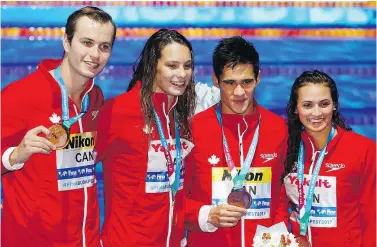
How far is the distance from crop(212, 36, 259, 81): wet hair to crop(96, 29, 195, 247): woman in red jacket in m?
0.19

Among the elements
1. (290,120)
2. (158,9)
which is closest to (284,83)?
(158,9)

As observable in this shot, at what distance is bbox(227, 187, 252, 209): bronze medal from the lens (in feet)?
12.0

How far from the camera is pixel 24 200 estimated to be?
3465mm

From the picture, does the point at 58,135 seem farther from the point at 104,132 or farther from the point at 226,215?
the point at 226,215

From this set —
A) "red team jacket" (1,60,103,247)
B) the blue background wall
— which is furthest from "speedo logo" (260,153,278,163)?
the blue background wall

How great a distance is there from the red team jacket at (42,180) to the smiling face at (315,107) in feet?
3.79

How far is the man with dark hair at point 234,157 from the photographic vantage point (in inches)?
148

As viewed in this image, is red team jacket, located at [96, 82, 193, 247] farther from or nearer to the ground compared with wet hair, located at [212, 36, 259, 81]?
nearer to the ground

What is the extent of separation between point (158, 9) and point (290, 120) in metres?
2.25

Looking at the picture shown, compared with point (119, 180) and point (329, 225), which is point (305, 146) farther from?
point (119, 180)

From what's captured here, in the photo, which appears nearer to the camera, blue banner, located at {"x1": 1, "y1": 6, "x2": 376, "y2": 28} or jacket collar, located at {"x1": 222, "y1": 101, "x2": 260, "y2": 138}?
jacket collar, located at {"x1": 222, "y1": 101, "x2": 260, "y2": 138}

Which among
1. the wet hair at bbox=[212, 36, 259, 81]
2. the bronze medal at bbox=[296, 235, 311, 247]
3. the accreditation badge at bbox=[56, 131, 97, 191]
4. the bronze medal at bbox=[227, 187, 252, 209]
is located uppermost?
the wet hair at bbox=[212, 36, 259, 81]

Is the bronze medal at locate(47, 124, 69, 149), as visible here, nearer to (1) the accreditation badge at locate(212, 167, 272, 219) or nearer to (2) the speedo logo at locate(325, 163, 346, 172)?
(1) the accreditation badge at locate(212, 167, 272, 219)

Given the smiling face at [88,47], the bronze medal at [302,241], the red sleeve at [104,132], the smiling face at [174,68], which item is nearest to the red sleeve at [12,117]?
A: the smiling face at [88,47]
